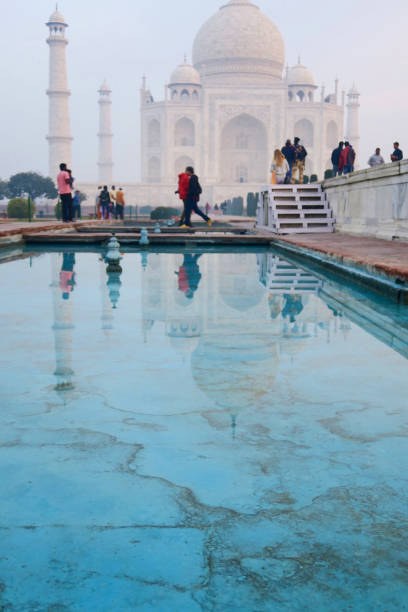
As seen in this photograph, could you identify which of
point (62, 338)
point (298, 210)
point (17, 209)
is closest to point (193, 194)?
point (298, 210)

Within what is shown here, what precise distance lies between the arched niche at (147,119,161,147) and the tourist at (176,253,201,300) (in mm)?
41948

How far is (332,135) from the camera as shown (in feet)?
157

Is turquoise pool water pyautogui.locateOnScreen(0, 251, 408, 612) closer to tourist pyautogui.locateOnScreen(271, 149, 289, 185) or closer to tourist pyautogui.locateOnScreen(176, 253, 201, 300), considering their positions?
tourist pyautogui.locateOnScreen(176, 253, 201, 300)

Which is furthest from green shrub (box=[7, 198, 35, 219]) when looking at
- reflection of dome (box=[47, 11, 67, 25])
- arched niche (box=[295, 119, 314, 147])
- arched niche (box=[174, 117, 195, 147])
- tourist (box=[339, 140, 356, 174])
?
arched niche (box=[295, 119, 314, 147])

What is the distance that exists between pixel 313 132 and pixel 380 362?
46.2m

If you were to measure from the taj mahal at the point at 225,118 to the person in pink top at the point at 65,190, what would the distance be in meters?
30.5

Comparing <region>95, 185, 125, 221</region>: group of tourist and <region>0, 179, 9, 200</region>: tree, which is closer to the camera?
<region>95, 185, 125, 221</region>: group of tourist

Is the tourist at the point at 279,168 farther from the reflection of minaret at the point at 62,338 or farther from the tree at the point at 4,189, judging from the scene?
the tree at the point at 4,189

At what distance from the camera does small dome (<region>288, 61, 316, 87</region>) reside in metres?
48.9

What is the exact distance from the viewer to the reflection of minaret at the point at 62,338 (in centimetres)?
215

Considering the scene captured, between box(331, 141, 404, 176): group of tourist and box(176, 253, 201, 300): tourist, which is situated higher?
box(331, 141, 404, 176): group of tourist

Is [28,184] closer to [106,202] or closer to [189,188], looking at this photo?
[106,202]

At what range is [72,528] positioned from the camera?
3.84 ft

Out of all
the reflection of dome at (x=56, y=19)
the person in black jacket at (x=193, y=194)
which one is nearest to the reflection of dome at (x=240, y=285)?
the person in black jacket at (x=193, y=194)
